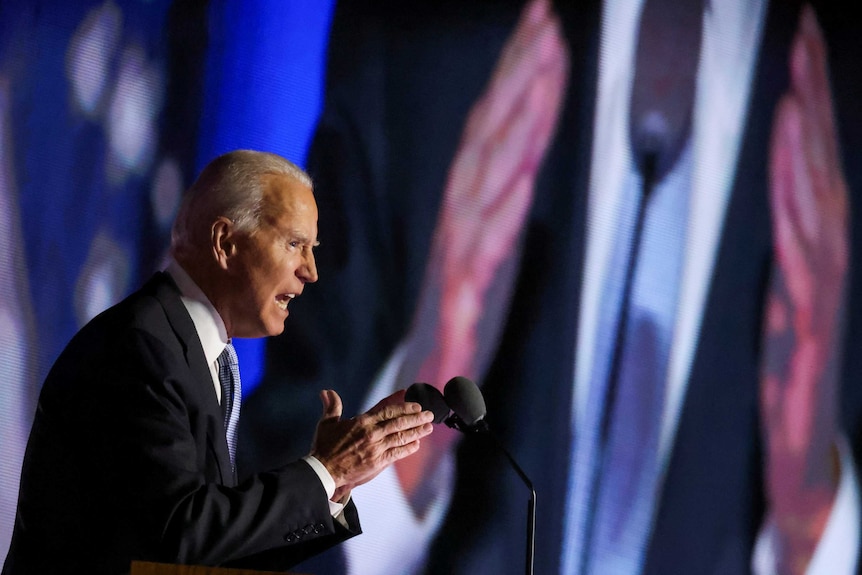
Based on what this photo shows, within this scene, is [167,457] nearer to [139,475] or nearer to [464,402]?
[139,475]

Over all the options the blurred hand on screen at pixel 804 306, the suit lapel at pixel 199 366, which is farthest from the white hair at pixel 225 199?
the blurred hand on screen at pixel 804 306

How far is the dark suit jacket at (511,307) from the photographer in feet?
10.3

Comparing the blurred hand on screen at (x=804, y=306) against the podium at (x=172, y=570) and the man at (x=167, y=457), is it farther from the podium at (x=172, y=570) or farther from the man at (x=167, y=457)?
the podium at (x=172, y=570)

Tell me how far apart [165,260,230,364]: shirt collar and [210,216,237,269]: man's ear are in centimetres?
8

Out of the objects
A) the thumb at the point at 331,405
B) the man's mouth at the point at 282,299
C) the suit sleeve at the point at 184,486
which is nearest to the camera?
the suit sleeve at the point at 184,486

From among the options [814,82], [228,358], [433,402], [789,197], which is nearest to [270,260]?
[228,358]

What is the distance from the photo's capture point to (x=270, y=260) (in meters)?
2.38

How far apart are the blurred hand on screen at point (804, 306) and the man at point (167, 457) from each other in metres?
1.76

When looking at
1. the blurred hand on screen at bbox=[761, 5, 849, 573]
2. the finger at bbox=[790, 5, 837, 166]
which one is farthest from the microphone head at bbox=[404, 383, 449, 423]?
the finger at bbox=[790, 5, 837, 166]

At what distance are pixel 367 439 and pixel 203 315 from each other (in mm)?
478

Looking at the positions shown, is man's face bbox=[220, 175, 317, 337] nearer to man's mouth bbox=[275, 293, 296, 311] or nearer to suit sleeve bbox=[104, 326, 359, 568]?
man's mouth bbox=[275, 293, 296, 311]

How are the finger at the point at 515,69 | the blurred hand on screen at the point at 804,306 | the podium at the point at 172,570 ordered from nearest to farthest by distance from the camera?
the podium at the point at 172,570
the finger at the point at 515,69
the blurred hand on screen at the point at 804,306

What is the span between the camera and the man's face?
2.33m

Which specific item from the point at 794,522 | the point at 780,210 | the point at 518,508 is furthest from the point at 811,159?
the point at 518,508
